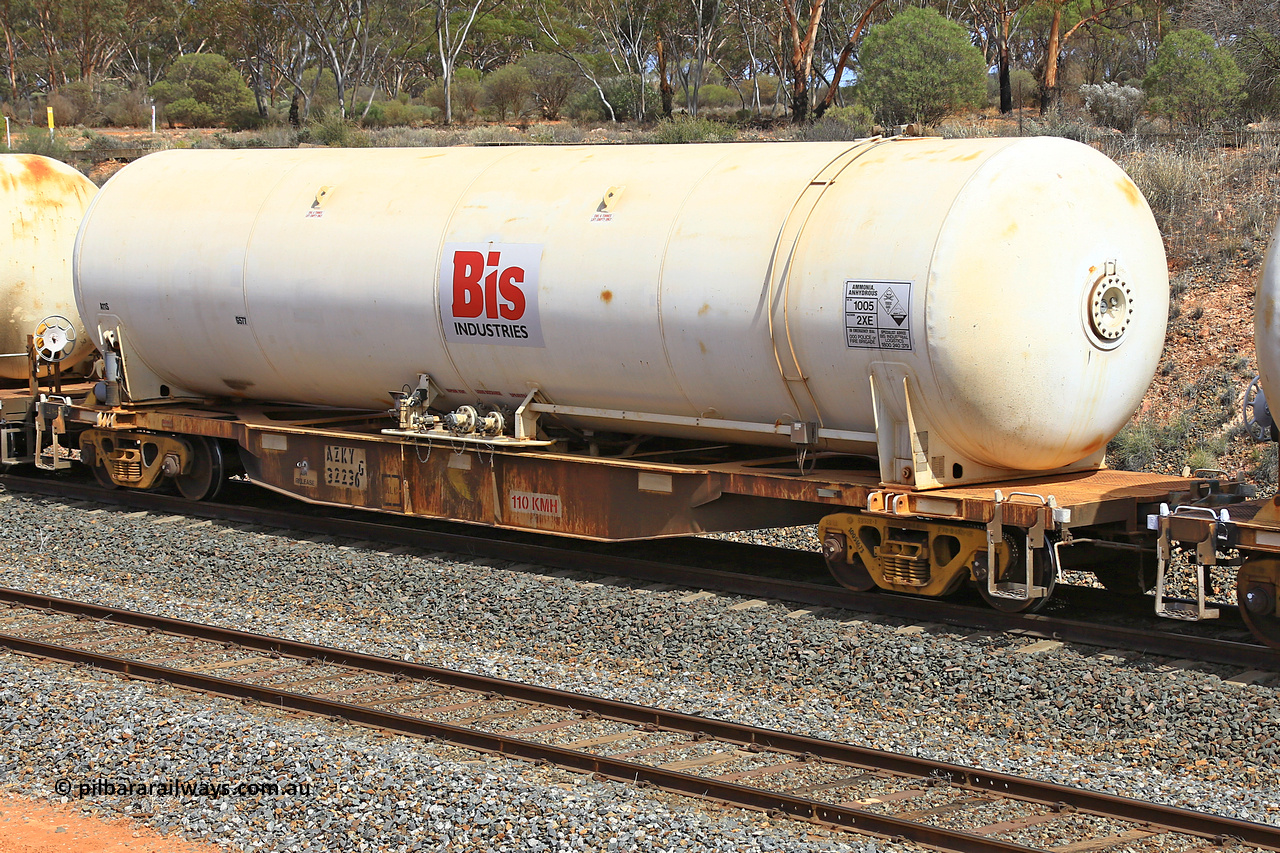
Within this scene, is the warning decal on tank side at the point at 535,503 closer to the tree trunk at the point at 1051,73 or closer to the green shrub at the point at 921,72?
the green shrub at the point at 921,72

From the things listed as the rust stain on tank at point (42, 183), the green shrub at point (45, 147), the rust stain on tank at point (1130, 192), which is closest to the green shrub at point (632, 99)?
the green shrub at point (45, 147)

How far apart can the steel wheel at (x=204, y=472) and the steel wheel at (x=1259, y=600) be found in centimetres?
1040

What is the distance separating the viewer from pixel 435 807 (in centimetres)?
663

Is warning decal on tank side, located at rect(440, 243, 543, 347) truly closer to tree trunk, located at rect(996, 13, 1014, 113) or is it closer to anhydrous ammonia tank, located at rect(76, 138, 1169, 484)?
anhydrous ammonia tank, located at rect(76, 138, 1169, 484)

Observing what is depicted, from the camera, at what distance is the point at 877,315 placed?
9305mm

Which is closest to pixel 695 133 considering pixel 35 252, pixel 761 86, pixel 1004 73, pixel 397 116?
pixel 1004 73

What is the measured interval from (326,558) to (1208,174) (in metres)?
16.3

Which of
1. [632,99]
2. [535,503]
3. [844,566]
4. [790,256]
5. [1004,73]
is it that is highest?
[632,99]

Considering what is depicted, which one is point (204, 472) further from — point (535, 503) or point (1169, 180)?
point (1169, 180)

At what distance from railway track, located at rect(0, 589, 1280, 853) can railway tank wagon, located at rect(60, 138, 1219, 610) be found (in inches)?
104

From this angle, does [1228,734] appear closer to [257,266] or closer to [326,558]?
[326,558]

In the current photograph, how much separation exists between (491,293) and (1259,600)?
252 inches

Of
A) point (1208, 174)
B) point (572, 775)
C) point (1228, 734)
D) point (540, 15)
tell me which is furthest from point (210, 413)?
point (540, 15)

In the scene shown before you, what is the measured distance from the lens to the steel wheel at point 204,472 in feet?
47.2
